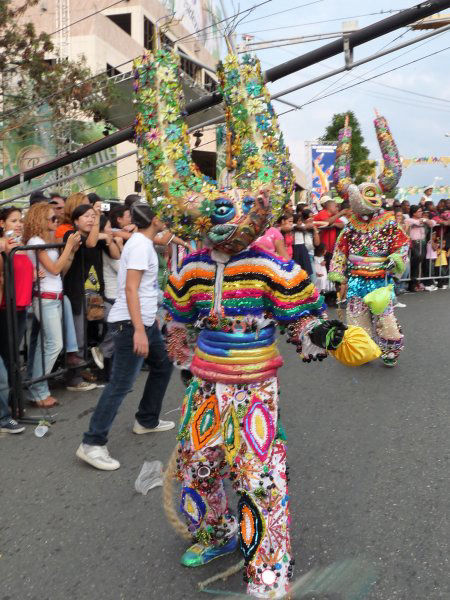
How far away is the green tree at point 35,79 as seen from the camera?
1044cm

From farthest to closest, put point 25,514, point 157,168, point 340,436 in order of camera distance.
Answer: point 340,436, point 25,514, point 157,168

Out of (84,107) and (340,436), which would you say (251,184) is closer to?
(340,436)

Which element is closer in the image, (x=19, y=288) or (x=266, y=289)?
(x=266, y=289)

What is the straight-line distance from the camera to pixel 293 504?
3.31 metres

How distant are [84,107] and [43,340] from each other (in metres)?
8.25

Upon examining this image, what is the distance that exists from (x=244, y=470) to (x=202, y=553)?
23.9 inches

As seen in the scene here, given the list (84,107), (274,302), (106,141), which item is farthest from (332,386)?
(84,107)

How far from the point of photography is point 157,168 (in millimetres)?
2414

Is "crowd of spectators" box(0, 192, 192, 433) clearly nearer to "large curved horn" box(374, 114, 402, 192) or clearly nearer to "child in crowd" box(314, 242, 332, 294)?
"large curved horn" box(374, 114, 402, 192)

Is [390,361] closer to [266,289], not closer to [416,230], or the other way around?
[266,289]

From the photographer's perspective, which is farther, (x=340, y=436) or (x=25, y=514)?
(x=340, y=436)

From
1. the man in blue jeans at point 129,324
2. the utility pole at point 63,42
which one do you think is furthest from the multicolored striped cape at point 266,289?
the utility pole at point 63,42

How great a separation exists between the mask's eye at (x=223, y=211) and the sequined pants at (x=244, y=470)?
687mm

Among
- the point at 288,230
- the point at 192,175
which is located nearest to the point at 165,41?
the point at 192,175
